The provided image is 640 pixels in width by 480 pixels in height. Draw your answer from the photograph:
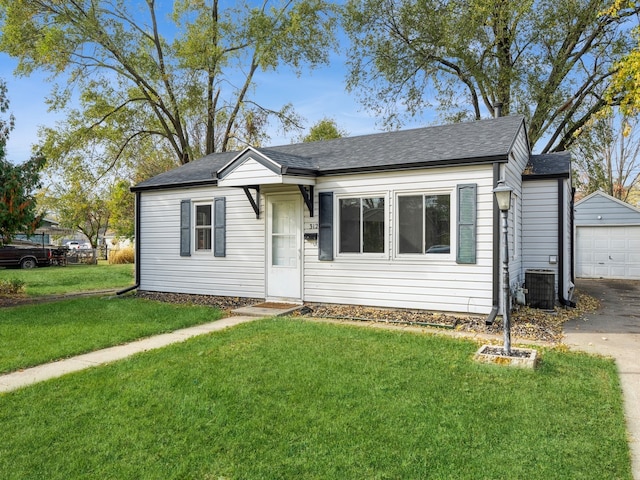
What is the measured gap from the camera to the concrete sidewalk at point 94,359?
4489 millimetres

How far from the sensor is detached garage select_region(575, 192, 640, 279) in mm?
15805

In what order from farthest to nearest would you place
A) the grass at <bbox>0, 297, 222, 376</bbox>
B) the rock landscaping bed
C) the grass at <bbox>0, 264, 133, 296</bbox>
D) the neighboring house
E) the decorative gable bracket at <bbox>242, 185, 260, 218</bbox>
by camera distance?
1. the grass at <bbox>0, 264, 133, 296</bbox>
2. the rock landscaping bed
3. the decorative gable bracket at <bbox>242, 185, 260, 218</bbox>
4. the neighboring house
5. the grass at <bbox>0, 297, 222, 376</bbox>

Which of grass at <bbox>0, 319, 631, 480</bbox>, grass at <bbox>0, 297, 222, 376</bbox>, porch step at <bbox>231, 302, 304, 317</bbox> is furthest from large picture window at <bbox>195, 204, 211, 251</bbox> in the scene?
grass at <bbox>0, 319, 631, 480</bbox>

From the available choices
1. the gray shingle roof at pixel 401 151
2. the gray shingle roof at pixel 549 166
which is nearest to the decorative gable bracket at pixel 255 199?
the gray shingle roof at pixel 401 151

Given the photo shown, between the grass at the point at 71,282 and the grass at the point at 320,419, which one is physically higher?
the grass at the point at 71,282

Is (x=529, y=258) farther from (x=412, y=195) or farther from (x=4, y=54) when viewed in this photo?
(x=4, y=54)

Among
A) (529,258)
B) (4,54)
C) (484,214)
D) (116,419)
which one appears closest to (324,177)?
(484,214)

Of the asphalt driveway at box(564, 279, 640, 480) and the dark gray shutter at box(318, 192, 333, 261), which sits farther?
the dark gray shutter at box(318, 192, 333, 261)

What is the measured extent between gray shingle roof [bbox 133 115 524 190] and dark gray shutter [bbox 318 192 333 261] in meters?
0.50

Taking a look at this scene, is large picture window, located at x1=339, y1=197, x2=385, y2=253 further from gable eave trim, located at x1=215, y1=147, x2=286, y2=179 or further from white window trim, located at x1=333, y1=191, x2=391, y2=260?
gable eave trim, located at x1=215, y1=147, x2=286, y2=179

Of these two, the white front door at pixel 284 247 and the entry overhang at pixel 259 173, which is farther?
the white front door at pixel 284 247

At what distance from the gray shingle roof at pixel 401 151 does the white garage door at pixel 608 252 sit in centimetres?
971

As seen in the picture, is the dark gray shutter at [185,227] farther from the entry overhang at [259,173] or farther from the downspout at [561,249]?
the downspout at [561,249]

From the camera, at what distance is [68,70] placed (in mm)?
16625
